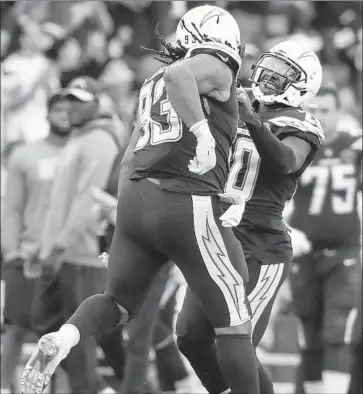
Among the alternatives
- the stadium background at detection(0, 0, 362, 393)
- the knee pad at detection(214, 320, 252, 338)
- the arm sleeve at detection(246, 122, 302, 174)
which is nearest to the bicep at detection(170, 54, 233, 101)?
the arm sleeve at detection(246, 122, 302, 174)

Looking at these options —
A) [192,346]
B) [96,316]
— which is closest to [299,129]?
[192,346]

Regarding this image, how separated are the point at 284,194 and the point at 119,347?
2271 mm

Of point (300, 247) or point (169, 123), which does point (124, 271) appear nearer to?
point (169, 123)

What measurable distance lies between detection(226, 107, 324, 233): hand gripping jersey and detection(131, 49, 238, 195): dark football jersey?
49 cm

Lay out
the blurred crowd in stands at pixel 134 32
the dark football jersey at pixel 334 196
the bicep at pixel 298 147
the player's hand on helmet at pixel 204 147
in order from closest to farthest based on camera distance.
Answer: the player's hand on helmet at pixel 204 147
the bicep at pixel 298 147
the dark football jersey at pixel 334 196
the blurred crowd in stands at pixel 134 32

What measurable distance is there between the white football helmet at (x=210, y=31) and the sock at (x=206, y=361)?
4.66ft

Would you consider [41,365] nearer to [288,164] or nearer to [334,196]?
[288,164]

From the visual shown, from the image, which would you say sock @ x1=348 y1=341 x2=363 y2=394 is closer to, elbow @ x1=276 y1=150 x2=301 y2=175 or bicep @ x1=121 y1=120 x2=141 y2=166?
elbow @ x1=276 y1=150 x2=301 y2=175

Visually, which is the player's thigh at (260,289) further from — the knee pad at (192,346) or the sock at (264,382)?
the knee pad at (192,346)

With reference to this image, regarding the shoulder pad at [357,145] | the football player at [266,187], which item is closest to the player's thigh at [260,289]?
the football player at [266,187]

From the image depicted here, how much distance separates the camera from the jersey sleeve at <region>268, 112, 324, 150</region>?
5996 mm

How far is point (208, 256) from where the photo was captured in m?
5.44

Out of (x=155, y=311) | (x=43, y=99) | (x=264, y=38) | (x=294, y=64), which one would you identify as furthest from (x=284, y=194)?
(x=264, y=38)

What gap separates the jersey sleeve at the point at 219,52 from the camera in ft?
17.7
